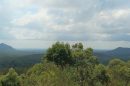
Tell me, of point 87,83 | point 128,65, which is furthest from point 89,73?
point 128,65

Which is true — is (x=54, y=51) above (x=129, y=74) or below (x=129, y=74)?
above

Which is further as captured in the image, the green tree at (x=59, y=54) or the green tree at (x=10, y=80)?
the green tree at (x=10, y=80)

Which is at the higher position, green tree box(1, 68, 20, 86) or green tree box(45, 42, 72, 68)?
green tree box(45, 42, 72, 68)

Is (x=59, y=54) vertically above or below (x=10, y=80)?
above

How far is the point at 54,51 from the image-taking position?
7125 cm

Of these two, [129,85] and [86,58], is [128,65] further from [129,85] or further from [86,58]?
[86,58]

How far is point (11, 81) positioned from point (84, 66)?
85.2ft

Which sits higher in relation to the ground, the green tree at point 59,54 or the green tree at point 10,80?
the green tree at point 59,54

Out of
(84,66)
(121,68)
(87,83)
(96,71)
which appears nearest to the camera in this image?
(84,66)

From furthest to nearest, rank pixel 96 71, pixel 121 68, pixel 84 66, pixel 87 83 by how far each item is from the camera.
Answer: pixel 121 68
pixel 96 71
pixel 87 83
pixel 84 66

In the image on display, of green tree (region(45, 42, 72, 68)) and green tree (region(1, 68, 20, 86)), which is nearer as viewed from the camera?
green tree (region(45, 42, 72, 68))

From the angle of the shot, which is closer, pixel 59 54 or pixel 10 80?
pixel 59 54

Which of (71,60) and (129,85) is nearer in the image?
(71,60)

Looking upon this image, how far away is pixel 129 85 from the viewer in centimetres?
8781
